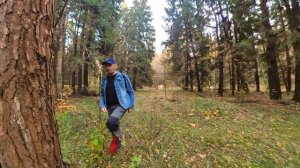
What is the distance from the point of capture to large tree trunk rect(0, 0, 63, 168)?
2.12 meters

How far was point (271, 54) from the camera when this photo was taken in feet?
59.8

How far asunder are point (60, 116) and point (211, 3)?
80.1 feet

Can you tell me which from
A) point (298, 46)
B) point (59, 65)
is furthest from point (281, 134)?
point (59, 65)

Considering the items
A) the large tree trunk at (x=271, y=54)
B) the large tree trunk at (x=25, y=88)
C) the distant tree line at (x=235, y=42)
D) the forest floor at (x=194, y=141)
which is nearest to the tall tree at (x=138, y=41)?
the distant tree line at (x=235, y=42)

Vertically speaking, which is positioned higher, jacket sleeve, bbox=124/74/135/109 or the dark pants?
jacket sleeve, bbox=124/74/135/109

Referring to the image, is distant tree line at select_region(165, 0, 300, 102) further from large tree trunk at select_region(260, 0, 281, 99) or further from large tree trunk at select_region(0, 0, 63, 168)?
large tree trunk at select_region(0, 0, 63, 168)

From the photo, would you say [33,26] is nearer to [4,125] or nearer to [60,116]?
[4,125]

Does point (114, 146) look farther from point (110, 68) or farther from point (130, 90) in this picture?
point (110, 68)

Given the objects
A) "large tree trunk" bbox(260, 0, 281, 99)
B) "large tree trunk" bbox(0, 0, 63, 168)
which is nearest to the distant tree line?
"large tree trunk" bbox(260, 0, 281, 99)

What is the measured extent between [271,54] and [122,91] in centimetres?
1406

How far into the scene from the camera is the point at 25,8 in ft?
7.28

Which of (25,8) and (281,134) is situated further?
(281,134)

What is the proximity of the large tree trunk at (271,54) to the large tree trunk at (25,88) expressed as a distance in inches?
609

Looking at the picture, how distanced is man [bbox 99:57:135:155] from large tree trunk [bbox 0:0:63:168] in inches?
152
